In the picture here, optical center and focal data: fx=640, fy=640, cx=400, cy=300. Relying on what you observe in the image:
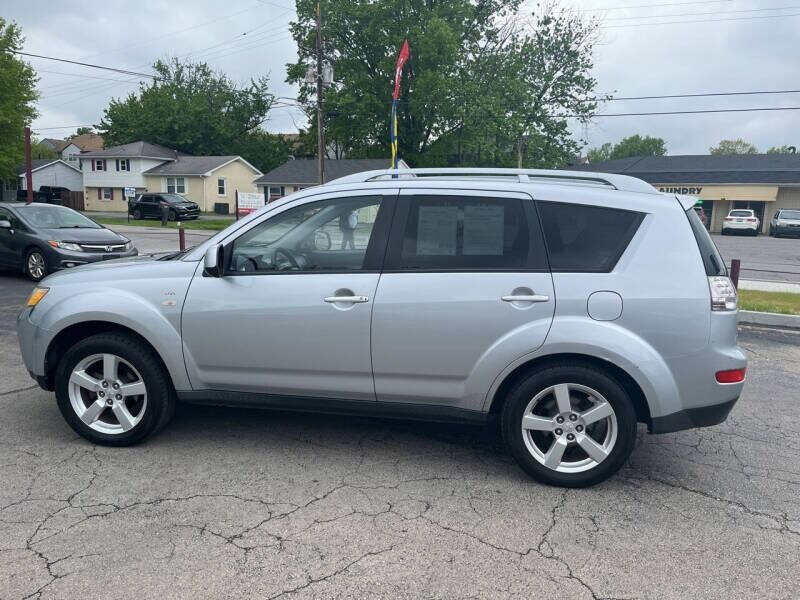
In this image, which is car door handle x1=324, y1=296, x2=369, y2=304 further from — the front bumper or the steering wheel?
the front bumper

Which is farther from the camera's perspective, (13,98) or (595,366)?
(13,98)

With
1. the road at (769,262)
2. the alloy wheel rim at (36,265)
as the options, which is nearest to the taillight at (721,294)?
the alloy wheel rim at (36,265)

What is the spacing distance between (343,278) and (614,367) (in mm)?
1647

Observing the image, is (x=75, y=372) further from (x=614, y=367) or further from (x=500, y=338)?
(x=614, y=367)

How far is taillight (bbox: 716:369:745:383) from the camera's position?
353cm

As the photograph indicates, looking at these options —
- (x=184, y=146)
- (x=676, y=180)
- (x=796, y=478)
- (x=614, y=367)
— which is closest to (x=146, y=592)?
(x=614, y=367)

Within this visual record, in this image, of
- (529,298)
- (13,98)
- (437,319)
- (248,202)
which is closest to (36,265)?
(437,319)

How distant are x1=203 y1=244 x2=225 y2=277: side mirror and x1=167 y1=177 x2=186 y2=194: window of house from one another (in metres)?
52.2

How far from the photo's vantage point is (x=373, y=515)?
11.1 ft

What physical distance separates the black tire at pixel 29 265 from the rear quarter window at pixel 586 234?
10.2 meters

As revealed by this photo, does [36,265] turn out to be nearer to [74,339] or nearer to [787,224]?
[74,339]

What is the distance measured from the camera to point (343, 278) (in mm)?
3852

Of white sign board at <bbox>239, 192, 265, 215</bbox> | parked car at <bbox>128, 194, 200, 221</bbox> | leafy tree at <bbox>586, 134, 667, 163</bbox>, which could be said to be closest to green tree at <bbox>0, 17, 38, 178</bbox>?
parked car at <bbox>128, 194, 200, 221</bbox>

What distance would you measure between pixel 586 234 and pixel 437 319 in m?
0.99
